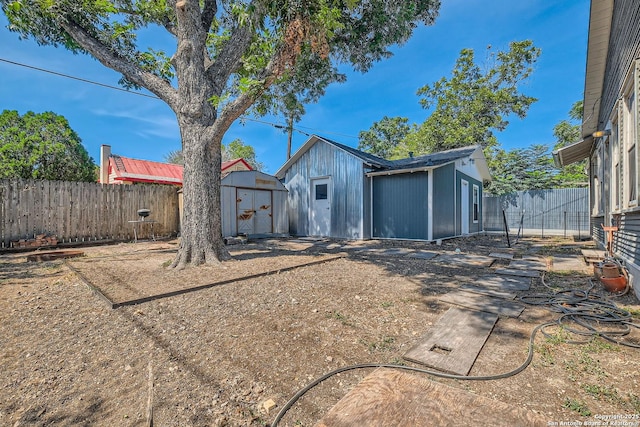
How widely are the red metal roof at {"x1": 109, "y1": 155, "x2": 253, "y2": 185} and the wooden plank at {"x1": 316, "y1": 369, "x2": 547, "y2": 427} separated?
1793 centimetres

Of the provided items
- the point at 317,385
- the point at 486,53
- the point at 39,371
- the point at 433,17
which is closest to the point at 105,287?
the point at 39,371

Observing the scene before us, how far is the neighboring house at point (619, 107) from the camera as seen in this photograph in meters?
3.50

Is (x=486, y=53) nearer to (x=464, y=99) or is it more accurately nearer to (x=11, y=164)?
(x=464, y=99)

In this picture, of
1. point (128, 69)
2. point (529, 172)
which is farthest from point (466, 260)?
point (529, 172)

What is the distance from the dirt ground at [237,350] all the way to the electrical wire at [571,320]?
0.05m

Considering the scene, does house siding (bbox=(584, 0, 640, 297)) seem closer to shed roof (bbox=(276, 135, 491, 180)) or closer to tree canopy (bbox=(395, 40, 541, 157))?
shed roof (bbox=(276, 135, 491, 180))

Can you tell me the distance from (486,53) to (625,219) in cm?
2114

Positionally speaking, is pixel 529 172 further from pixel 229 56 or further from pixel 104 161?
pixel 104 161

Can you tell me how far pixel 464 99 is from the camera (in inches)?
816

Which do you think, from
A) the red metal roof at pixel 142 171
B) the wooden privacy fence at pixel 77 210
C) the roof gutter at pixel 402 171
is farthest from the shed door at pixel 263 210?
the red metal roof at pixel 142 171

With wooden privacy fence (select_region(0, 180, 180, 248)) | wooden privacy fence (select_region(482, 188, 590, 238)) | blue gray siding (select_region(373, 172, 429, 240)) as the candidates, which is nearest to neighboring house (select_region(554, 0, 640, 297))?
blue gray siding (select_region(373, 172, 429, 240))

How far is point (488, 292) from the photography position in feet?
12.3

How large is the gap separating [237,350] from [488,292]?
128 inches

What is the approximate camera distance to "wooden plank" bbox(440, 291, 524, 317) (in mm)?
3066
